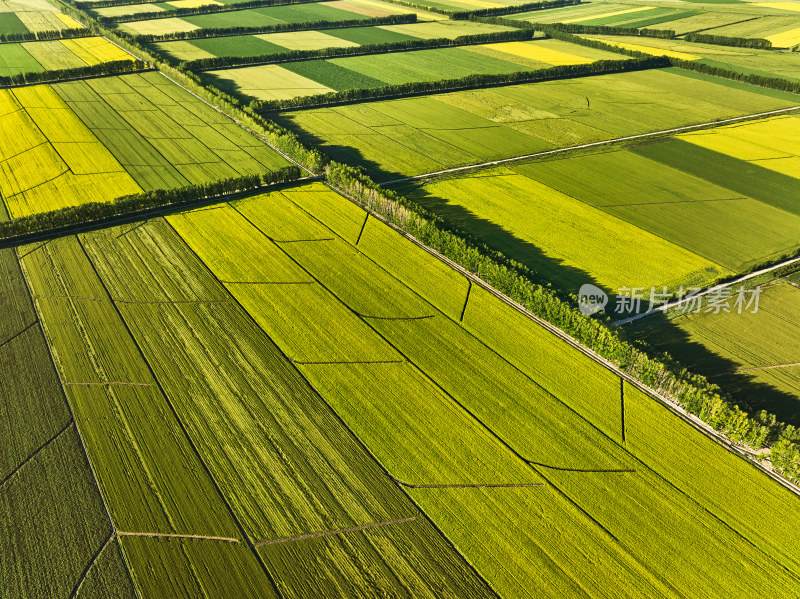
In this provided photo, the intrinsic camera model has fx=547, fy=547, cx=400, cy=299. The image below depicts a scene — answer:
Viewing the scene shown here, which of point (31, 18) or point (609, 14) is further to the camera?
point (609, 14)

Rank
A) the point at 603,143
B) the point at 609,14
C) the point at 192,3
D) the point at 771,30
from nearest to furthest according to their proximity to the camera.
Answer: the point at 603,143, the point at 771,30, the point at 609,14, the point at 192,3

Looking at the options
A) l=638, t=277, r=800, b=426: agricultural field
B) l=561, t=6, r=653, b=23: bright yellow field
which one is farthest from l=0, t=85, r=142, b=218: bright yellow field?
l=561, t=6, r=653, b=23: bright yellow field

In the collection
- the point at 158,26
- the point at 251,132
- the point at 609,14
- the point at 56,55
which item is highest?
the point at 609,14

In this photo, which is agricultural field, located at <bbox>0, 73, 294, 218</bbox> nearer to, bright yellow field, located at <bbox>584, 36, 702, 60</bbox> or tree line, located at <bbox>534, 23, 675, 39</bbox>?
bright yellow field, located at <bbox>584, 36, 702, 60</bbox>

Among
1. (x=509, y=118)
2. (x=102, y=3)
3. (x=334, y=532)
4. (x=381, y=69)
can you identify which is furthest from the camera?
(x=102, y=3)

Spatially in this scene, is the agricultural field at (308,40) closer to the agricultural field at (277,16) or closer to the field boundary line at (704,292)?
the agricultural field at (277,16)

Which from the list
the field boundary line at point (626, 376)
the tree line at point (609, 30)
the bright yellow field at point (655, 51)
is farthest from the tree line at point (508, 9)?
the field boundary line at point (626, 376)

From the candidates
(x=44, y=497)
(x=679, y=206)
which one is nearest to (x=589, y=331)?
(x=679, y=206)

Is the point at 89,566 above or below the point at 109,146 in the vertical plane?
below

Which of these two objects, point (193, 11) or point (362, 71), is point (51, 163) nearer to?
point (362, 71)
